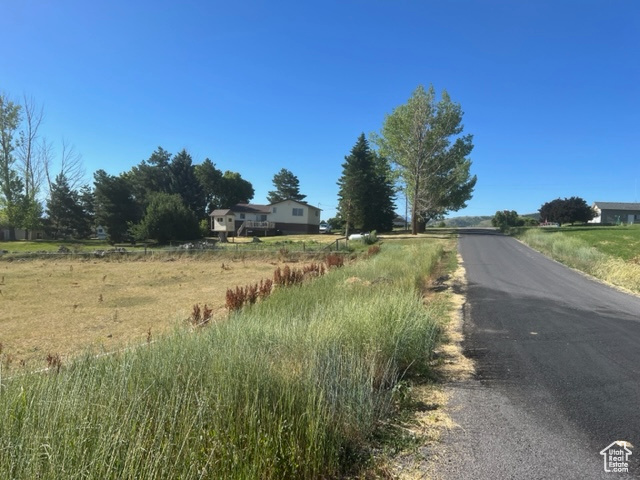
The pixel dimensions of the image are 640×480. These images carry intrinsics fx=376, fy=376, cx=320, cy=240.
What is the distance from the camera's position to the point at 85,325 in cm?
1066

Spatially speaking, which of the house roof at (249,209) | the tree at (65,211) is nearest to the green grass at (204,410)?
the house roof at (249,209)

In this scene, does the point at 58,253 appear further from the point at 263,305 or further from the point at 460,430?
the point at 460,430

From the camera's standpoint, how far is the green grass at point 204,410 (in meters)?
2.02

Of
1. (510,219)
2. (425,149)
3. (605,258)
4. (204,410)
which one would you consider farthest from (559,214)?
(204,410)

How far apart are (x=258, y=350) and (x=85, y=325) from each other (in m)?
9.36

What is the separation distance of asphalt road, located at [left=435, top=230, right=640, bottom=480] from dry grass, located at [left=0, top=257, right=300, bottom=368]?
3729 mm

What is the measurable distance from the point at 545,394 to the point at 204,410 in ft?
12.1

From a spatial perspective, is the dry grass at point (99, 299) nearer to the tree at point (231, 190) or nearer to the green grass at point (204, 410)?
the green grass at point (204, 410)

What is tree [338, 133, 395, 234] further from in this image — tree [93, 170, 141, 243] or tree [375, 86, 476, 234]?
tree [93, 170, 141, 243]

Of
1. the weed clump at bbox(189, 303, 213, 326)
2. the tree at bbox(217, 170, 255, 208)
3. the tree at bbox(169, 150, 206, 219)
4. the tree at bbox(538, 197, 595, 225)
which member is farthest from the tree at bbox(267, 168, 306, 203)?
the weed clump at bbox(189, 303, 213, 326)

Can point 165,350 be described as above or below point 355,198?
below

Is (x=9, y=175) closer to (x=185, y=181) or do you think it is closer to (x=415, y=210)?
(x=185, y=181)

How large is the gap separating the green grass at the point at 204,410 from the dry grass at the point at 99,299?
998 millimetres

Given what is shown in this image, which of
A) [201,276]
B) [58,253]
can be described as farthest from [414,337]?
[58,253]
